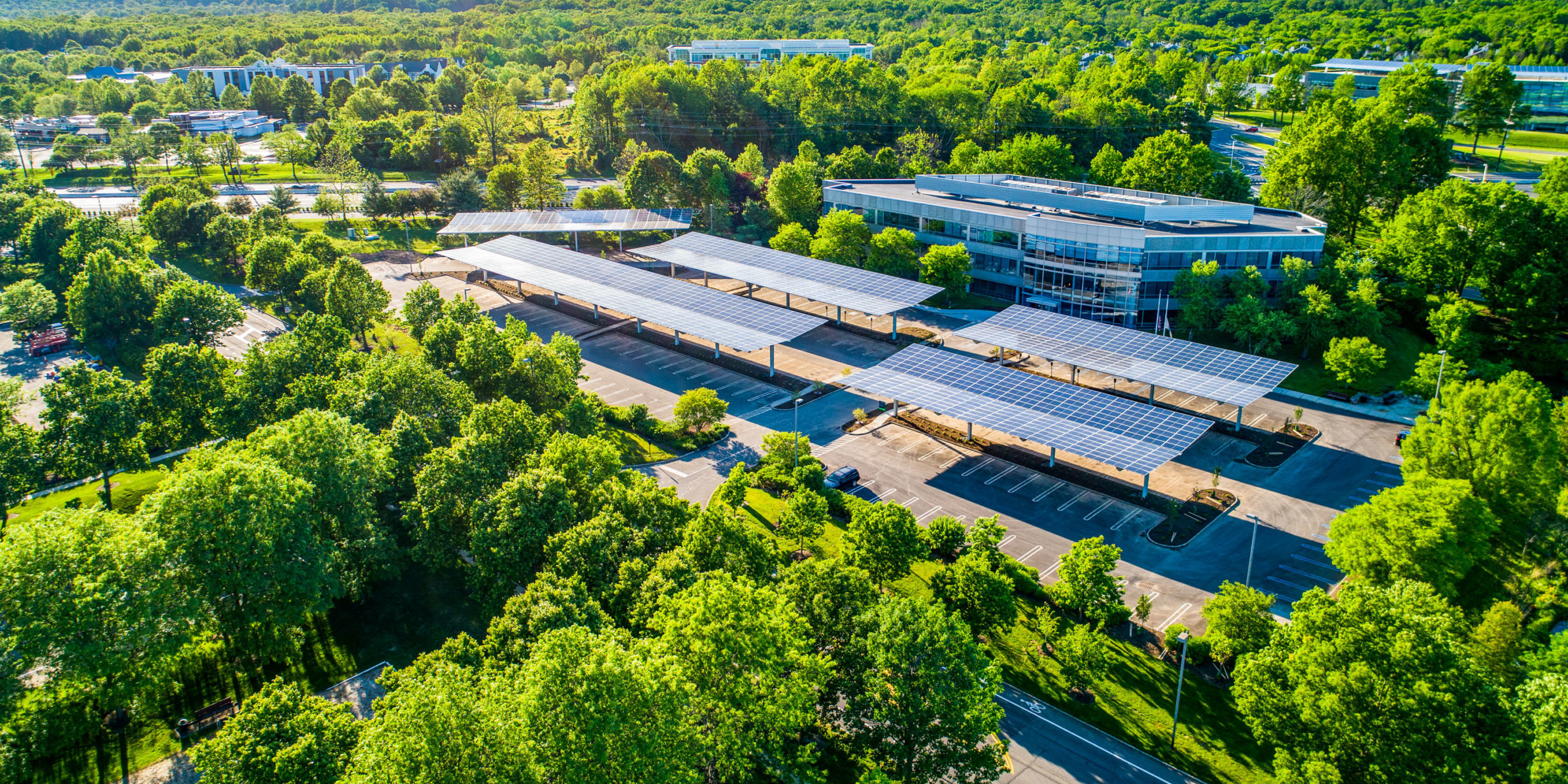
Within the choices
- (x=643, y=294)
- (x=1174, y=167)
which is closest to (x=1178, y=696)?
(x=643, y=294)

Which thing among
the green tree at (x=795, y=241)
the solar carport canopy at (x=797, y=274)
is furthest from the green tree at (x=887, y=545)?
the green tree at (x=795, y=241)

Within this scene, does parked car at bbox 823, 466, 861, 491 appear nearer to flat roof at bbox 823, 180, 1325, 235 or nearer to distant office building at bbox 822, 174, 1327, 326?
distant office building at bbox 822, 174, 1327, 326

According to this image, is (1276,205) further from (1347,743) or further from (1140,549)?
(1347,743)

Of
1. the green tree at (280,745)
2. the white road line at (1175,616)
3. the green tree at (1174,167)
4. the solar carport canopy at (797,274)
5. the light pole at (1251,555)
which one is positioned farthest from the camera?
the green tree at (1174,167)

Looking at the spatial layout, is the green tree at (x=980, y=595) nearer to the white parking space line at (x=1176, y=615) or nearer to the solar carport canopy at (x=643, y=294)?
the white parking space line at (x=1176, y=615)

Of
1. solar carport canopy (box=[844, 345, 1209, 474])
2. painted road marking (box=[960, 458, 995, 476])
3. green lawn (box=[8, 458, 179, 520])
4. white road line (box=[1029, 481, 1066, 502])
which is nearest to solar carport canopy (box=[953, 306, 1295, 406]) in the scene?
solar carport canopy (box=[844, 345, 1209, 474])
